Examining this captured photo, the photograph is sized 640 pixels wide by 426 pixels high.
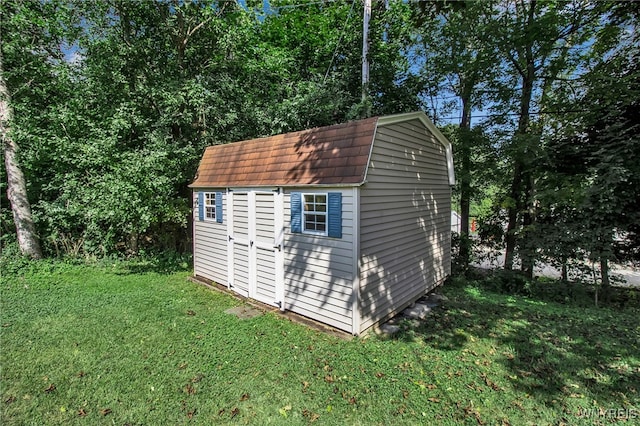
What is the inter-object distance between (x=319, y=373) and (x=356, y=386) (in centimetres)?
48

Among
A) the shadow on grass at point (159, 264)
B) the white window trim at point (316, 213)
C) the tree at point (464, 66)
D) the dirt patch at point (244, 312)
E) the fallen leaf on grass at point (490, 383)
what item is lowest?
the fallen leaf on grass at point (490, 383)

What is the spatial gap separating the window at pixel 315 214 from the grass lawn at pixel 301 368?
1.61 meters

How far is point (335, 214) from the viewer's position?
14.5 ft

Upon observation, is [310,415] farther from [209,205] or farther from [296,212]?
[209,205]

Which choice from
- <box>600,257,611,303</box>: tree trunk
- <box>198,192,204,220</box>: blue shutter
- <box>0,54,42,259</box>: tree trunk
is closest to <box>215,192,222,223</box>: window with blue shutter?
<box>198,192,204,220</box>: blue shutter

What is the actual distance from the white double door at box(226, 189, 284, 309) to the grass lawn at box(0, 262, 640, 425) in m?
0.65

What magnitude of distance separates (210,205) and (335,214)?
12.7 ft

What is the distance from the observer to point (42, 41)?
7906mm

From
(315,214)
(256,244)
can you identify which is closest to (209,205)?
(256,244)

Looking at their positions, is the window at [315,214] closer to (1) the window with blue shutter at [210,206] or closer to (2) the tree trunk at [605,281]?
(1) the window with blue shutter at [210,206]

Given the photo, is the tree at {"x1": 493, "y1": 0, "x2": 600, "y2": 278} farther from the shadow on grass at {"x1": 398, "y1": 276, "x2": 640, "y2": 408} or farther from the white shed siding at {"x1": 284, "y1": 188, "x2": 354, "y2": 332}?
the white shed siding at {"x1": 284, "y1": 188, "x2": 354, "y2": 332}

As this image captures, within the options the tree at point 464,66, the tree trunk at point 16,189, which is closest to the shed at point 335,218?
the tree at point 464,66

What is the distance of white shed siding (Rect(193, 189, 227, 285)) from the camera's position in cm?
659

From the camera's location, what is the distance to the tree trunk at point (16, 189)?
23.8 feet
